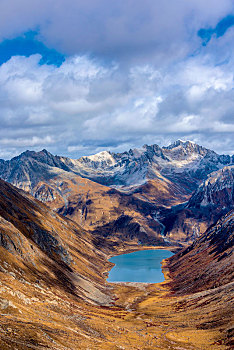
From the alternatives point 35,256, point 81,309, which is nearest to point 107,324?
point 81,309

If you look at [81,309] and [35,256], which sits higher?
[35,256]

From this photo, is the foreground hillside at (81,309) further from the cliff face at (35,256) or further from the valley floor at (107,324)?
the cliff face at (35,256)

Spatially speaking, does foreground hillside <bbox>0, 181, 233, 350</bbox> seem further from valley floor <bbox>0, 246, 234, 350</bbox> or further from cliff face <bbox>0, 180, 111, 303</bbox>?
cliff face <bbox>0, 180, 111, 303</bbox>

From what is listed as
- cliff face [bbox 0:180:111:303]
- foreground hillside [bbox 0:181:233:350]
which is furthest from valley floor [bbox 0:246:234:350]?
cliff face [bbox 0:180:111:303]

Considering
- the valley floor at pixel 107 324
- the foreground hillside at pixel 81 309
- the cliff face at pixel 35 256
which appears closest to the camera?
the valley floor at pixel 107 324

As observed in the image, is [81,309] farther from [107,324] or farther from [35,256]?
[35,256]

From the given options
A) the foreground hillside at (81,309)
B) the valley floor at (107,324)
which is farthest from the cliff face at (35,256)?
the valley floor at (107,324)

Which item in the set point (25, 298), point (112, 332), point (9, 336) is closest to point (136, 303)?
point (112, 332)

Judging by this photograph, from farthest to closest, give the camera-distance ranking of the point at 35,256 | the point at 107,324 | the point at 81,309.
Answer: the point at 35,256 < the point at 81,309 < the point at 107,324

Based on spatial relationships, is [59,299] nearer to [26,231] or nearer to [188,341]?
[188,341]

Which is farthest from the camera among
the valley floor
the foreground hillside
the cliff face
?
the cliff face

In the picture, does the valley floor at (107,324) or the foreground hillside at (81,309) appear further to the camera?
the foreground hillside at (81,309)

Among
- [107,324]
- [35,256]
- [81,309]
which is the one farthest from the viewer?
[35,256]
